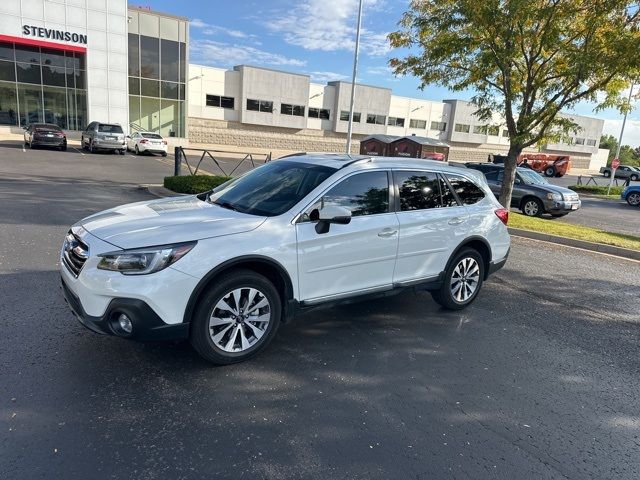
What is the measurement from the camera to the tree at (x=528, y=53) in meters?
9.30

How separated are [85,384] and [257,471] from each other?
151 centimetres

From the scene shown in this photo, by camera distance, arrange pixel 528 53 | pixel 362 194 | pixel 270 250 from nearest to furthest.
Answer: pixel 270 250, pixel 362 194, pixel 528 53

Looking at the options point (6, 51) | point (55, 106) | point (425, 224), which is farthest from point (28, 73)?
point (425, 224)

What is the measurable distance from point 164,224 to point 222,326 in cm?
91

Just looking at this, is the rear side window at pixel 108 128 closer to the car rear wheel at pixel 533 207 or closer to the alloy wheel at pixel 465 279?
the car rear wheel at pixel 533 207

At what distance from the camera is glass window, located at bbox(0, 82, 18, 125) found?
30.7 m

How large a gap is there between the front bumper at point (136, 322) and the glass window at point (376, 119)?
174 ft

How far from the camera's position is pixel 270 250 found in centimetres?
358

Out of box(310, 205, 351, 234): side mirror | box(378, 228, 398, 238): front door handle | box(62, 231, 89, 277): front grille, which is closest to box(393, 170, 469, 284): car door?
box(378, 228, 398, 238): front door handle

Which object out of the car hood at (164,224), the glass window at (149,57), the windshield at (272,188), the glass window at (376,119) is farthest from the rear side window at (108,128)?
the glass window at (376,119)

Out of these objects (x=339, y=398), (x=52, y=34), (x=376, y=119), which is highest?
(x=52, y=34)

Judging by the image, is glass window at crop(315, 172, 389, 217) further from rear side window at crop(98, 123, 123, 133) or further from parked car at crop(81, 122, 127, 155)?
rear side window at crop(98, 123, 123, 133)

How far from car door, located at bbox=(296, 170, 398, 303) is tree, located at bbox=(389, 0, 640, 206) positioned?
290 inches

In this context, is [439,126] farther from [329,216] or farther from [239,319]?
[239,319]
